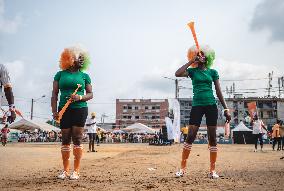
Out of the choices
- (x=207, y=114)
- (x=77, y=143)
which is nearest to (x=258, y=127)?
(x=207, y=114)

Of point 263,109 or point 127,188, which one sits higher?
point 263,109

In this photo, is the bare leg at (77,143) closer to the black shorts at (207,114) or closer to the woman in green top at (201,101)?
the woman in green top at (201,101)

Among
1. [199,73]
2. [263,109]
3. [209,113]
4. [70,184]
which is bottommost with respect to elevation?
[70,184]

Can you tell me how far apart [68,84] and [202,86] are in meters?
2.19

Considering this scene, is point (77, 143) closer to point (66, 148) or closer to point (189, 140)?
point (66, 148)

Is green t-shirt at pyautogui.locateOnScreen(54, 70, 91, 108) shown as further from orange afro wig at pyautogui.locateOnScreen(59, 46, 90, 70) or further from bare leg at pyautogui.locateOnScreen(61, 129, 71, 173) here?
bare leg at pyautogui.locateOnScreen(61, 129, 71, 173)

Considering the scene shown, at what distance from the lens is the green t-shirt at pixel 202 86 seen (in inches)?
225

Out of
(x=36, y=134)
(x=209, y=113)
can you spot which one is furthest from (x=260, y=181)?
(x=36, y=134)

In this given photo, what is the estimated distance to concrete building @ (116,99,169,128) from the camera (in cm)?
12225

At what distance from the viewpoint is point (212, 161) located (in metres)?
5.59

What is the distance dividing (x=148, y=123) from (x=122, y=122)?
9268 millimetres

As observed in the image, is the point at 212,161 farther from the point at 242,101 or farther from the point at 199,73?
the point at 242,101

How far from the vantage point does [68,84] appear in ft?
17.3

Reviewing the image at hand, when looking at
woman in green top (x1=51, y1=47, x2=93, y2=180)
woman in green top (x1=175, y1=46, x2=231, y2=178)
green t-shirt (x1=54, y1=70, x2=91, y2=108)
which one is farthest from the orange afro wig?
woman in green top (x1=175, y1=46, x2=231, y2=178)
